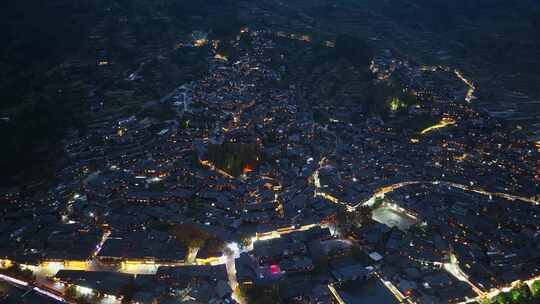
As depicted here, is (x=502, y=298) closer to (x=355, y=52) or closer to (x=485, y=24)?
(x=355, y=52)

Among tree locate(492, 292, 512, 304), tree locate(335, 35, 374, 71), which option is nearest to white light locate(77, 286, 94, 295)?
tree locate(492, 292, 512, 304)

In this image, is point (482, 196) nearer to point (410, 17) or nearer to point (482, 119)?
point (482, 119)

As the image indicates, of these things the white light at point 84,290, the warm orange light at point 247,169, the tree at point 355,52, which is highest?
the tree at point 355,52

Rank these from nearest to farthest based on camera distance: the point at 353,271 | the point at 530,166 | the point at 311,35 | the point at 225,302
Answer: the point at 225,302 → the point at 353,271 → the point at 530,166 → the point at 311,35

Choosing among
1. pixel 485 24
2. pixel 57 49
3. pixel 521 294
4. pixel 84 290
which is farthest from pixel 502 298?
pixel 485 24

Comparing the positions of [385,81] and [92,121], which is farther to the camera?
[385,81]

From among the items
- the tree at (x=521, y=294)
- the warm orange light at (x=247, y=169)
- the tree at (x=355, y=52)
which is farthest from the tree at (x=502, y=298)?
the tree at (x=355, y=52)

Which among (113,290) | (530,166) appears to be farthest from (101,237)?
(530,166)

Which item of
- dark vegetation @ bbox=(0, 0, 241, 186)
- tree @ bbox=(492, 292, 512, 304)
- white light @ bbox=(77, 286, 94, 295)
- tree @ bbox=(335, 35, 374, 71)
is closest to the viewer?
tree @ bbox=(492, 292, 512, 304)

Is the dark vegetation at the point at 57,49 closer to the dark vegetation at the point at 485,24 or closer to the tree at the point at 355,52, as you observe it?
the tree at the point at 355,52

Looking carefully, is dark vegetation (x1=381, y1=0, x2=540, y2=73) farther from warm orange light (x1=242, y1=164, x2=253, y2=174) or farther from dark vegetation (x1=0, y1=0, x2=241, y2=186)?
warm orange light (x1=242, y1=164, x2=253, y2=174)

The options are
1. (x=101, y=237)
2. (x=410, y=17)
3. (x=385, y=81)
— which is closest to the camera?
(x=101, y=237)
